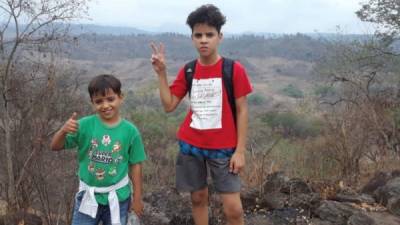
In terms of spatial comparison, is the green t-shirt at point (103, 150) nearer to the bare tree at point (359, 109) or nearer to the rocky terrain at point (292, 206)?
the rocky terrain at point (292, 206)

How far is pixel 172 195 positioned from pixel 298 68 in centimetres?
4800

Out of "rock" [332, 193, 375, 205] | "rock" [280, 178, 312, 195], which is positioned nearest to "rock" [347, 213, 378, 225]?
"rock" [332, 193, 375, 205]

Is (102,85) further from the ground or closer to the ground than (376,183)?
further from the ground

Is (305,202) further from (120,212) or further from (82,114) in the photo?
(82,114)

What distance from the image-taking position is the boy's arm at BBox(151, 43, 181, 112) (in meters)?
2.39

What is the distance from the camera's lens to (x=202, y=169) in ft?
8.35

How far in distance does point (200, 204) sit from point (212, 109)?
21.2 inches

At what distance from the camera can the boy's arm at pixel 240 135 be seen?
2402mm

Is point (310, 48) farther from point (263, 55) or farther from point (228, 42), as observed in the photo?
point (228, 42)

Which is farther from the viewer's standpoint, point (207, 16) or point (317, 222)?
point (317, 222)

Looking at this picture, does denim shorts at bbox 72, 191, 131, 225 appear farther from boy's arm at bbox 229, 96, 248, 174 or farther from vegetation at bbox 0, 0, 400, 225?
vegetation at bbox 0, 0, 400, 225

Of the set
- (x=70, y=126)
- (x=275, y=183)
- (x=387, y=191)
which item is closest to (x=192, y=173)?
(x=70, y=126)

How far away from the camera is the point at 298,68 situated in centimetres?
5031

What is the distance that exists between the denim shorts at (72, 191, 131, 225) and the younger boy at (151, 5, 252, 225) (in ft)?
1.46
